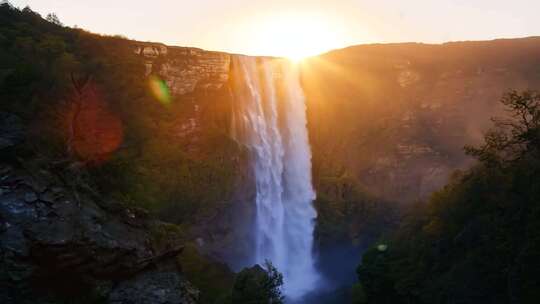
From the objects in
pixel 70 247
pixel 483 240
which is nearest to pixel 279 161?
pixel 483 240

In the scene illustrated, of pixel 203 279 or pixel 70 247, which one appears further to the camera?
pixel 203 279

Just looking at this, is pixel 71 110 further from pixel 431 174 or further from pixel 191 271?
pixel 431 174

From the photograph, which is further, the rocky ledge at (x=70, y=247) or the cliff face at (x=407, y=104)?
the cliff face at (x=407, y=104)

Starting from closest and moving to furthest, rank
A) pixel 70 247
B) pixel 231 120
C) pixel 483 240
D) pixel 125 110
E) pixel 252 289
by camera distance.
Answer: pixel 70 247, pixel 252 289, pixel 483 240, pixel 125 110, pixel 231 120

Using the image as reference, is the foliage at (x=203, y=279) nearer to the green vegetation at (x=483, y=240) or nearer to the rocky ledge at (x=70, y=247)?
the rocky ledge at (x=70, y=247)

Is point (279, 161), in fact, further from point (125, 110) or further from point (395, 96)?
point (125, 110)

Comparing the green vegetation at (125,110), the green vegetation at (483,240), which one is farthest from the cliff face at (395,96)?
the green vegetation at (483,240)

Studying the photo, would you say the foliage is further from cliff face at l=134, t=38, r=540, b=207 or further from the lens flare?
cliff face at l=134, t=38, r=540, b=207
